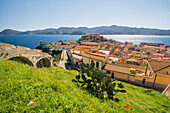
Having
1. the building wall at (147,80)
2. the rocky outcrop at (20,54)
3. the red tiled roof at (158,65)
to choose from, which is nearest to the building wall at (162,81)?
the building wall at (147,80)

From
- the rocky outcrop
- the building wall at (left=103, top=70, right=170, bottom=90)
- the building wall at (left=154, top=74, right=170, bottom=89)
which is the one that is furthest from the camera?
the building wall at (left=103, top=70, right=170, bottom=90)

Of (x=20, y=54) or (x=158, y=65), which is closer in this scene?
(x=20, y=54)

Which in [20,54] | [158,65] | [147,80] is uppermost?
[20,54]

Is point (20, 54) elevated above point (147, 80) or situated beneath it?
elevated above

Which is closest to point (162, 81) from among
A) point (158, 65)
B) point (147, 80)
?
point (147, 80)

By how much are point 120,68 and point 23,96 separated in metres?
19.4

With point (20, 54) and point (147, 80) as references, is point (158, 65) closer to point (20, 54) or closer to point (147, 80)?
point (147, 80)

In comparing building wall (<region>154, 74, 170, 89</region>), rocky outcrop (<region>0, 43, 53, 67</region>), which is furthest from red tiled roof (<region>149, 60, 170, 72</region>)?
rocky outcrop (<region>0, 43, 53, 67</region>)

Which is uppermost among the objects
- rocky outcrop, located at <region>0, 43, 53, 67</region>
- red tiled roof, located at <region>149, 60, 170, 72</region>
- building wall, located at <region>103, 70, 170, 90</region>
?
rocky outcrop, located at <region>0, 43, 53, 67</region>

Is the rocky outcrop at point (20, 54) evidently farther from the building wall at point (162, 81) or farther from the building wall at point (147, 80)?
the building wall at point (162, 81)

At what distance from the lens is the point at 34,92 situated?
14.0 ft

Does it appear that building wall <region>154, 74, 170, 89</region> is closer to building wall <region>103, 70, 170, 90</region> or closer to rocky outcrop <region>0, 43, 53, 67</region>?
building wall <region>103, 70, 170, 90</region>

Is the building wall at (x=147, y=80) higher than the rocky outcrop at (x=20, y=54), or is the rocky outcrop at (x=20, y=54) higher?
the rocky outcrop at (x=20, y=54)

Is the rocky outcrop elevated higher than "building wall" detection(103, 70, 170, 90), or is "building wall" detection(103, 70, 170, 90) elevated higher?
the rocky outcrop
